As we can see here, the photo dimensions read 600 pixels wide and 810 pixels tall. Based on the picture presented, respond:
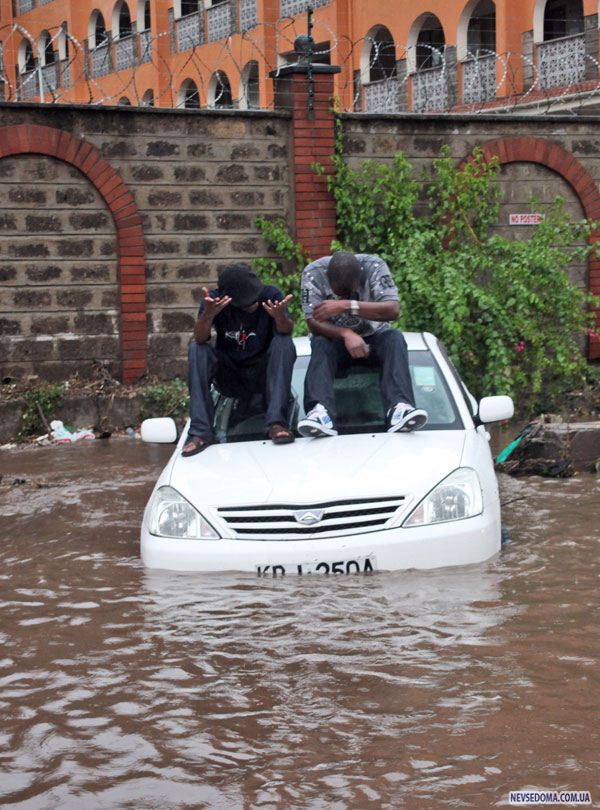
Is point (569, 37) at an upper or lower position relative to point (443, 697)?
upper

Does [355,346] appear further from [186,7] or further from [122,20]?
[122,20]

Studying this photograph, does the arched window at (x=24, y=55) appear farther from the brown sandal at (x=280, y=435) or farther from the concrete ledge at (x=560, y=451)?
the brown sandal at (x=280, y=435)

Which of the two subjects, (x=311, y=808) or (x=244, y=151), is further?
(x=244, y=151)

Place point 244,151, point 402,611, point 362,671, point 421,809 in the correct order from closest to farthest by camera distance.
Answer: point 421,809 < point 362,671 < point 402,611 < point 244,151

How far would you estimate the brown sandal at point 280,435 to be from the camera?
22.7 ft

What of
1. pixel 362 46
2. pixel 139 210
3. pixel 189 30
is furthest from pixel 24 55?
pixel 139 210

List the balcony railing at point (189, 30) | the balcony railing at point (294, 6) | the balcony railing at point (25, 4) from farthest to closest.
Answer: the balcony railing at point (25, 4), the balcony railing at point (189, 30), the balcony railing at point (294, 6)

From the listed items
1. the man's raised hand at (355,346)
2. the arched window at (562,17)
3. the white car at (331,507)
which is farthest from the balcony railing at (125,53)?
the white car at (331,507)

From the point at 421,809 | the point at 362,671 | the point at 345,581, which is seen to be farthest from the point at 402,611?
the point at 421,809

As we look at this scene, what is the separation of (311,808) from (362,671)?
1232 millimetres

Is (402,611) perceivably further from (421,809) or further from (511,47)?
(511,47)

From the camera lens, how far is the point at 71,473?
35.9 ft

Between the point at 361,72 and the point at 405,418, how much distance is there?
21.9 m

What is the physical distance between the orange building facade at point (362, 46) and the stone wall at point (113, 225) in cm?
581
